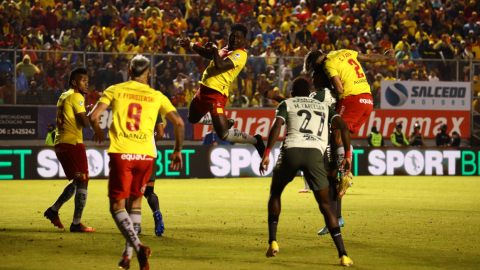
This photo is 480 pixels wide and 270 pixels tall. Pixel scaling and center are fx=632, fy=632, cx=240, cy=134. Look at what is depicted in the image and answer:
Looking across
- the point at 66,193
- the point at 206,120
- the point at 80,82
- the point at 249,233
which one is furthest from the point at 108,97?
the point at 206,120

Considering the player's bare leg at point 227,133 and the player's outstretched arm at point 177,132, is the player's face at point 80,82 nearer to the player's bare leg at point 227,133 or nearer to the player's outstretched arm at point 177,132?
the player's bare leg at point 227,133

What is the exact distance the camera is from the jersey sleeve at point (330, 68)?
29.1 ft

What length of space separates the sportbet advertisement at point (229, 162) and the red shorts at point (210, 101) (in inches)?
321

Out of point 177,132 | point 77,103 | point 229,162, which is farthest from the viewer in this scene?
point 229,162

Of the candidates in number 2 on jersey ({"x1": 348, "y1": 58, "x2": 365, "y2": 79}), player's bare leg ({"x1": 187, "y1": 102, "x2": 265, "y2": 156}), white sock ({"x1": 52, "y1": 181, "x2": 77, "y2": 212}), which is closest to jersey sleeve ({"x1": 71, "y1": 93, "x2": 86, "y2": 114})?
white sock ({"x1": 52, "y1": 181, "x2": 77, "y2": 212})

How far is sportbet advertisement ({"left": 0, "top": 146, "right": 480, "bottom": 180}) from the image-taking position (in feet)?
64.1

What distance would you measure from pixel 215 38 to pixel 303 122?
18.3 meters

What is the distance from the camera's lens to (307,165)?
6.95m

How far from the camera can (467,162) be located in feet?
75.2

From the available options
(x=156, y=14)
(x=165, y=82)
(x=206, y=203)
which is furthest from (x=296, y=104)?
(x=156, y=14)

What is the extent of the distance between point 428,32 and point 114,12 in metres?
13.8

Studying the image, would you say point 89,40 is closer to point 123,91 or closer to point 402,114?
point 402,114

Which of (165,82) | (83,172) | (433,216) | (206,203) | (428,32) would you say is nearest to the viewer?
(83,172)

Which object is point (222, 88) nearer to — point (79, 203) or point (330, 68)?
point (330, 68)
